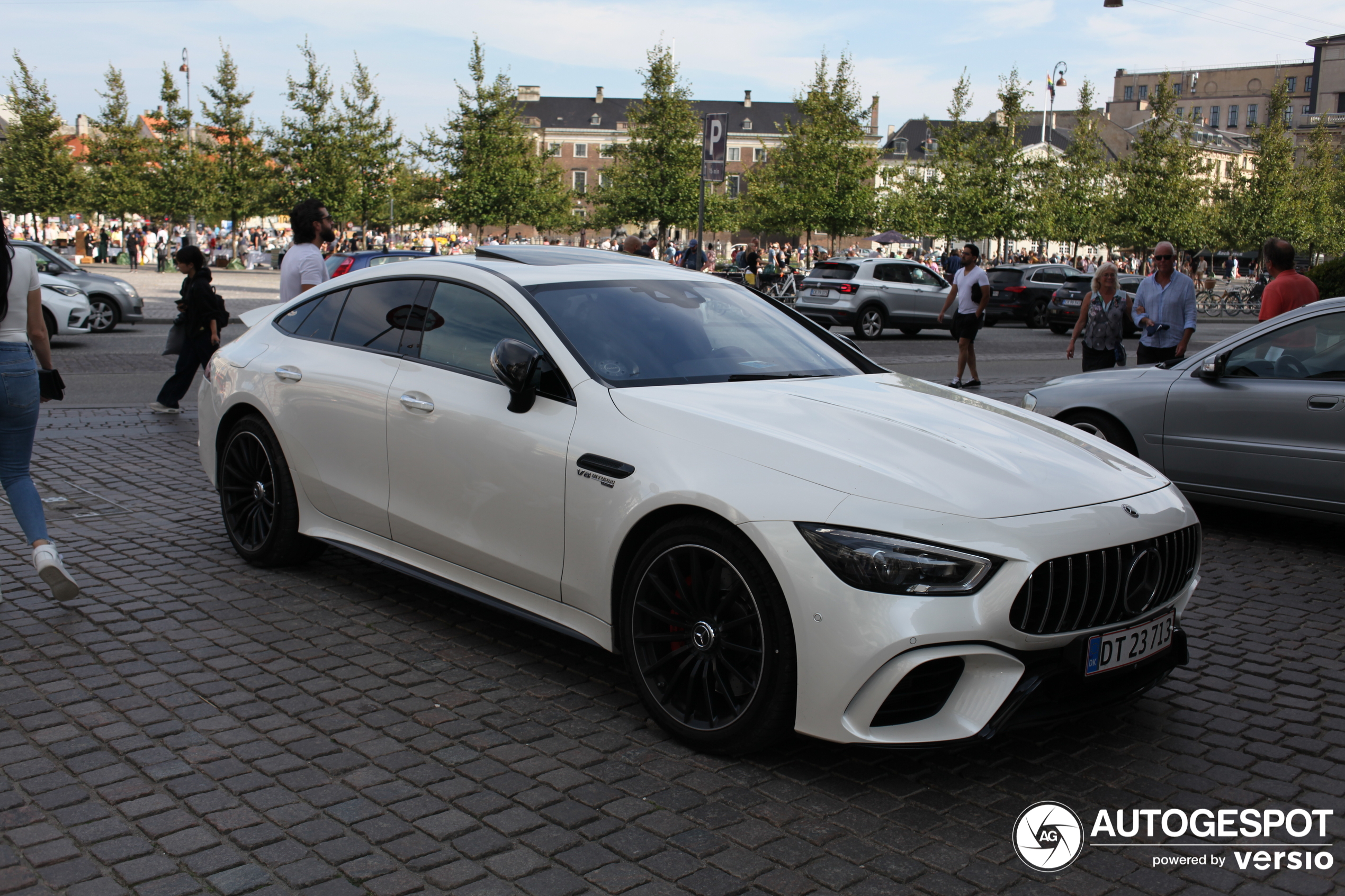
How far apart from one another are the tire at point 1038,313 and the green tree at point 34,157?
1733 inches

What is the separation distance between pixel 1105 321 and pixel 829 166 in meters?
35.9

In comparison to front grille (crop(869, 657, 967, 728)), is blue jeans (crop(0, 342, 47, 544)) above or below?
above

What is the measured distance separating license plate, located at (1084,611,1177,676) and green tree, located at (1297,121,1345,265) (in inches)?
2237

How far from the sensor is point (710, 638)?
3.60 metres

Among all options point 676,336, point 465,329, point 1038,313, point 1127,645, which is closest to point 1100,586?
point 1127,645

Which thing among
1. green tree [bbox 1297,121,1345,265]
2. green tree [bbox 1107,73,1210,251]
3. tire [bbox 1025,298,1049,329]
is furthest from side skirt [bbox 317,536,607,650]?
green tree [bbox 1297,121,1345,265]

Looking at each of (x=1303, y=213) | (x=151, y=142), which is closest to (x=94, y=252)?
(x=151, y=142)

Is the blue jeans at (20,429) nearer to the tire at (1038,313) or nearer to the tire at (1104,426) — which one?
the tire at (1104,426)

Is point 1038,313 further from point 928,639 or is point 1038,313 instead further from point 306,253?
point 928,639

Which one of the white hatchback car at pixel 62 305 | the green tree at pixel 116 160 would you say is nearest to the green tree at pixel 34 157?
the green tree at pixel 116 160

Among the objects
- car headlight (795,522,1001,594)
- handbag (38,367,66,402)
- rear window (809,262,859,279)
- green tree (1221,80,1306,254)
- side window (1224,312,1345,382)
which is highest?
green tree (1221,80,1306,254)

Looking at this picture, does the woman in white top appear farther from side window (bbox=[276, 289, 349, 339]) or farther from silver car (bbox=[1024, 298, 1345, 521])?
silver car (bbox=[1024, 298, 1345, 521])

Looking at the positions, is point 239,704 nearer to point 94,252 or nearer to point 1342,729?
point 1342,729

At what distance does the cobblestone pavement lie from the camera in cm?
301
